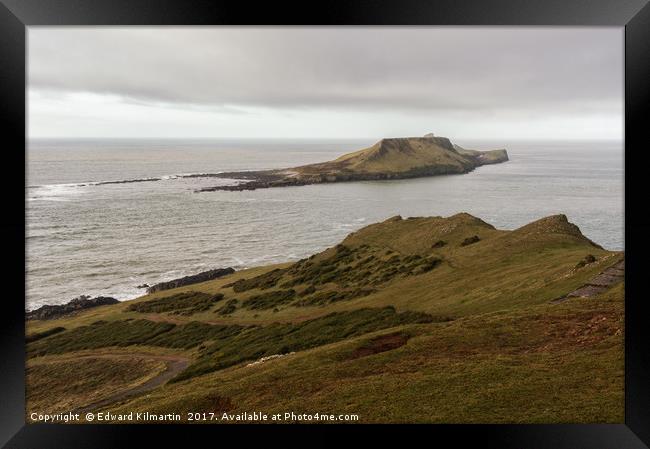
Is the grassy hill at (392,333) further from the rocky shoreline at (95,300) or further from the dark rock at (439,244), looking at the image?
the rocky shoreline at (95,300)

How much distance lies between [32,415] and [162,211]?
1923cm

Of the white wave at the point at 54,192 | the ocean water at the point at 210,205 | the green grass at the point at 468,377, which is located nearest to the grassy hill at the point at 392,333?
the green grass at the point at 468,377

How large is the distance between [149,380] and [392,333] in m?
14.6

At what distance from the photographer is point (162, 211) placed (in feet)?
102

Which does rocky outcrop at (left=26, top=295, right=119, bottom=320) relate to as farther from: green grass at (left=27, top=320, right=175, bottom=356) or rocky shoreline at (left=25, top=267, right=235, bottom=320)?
green grass at (left=27, top=320, right=175, bottom=356)

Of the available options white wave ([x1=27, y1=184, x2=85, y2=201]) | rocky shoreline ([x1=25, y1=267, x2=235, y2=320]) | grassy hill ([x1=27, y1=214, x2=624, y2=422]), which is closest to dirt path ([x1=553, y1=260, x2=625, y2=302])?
grassy hill ([x1=27, y1=214, x2=624, y2=422])

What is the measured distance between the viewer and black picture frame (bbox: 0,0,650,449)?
11344 mm

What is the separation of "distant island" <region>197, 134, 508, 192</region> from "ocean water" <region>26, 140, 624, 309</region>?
75 cm

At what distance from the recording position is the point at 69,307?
30.5 meters

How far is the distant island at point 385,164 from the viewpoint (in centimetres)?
2916

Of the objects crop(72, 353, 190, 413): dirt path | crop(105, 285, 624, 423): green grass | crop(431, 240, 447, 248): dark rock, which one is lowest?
crop(72, 353, 190, 413): dirt path

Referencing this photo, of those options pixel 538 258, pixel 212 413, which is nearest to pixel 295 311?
pixel 212 413

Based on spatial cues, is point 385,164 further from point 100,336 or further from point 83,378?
point 83,378

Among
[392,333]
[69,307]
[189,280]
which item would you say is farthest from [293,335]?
[69,307]
